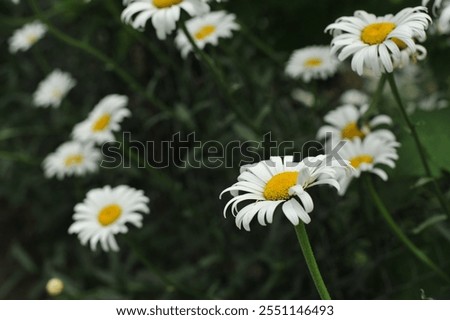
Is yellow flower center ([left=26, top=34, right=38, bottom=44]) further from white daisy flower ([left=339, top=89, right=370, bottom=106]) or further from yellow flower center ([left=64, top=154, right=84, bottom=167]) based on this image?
white daisy flower ([left=339, top=89, right=370, bottom=106])

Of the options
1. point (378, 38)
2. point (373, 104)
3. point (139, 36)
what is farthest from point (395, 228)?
point (139, 36)

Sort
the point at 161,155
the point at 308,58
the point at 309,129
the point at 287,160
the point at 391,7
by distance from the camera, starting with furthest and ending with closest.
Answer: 1. the point at 161,155
2. the point at 309,129
3. the point at 308,58
4. the point at 391,7
5. the point at 287,160

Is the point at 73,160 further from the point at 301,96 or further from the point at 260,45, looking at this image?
Result: the point at 301,96

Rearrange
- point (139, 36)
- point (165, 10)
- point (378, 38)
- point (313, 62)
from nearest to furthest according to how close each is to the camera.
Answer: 1. point (378, 38)
2. point (165, 10)
3. point (313, 62)
4. point (139, 36)

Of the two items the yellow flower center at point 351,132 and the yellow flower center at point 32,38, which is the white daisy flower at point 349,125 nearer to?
the yellow flower center at point 351,132

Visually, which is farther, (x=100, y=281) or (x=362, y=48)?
(x=100, y=281)
